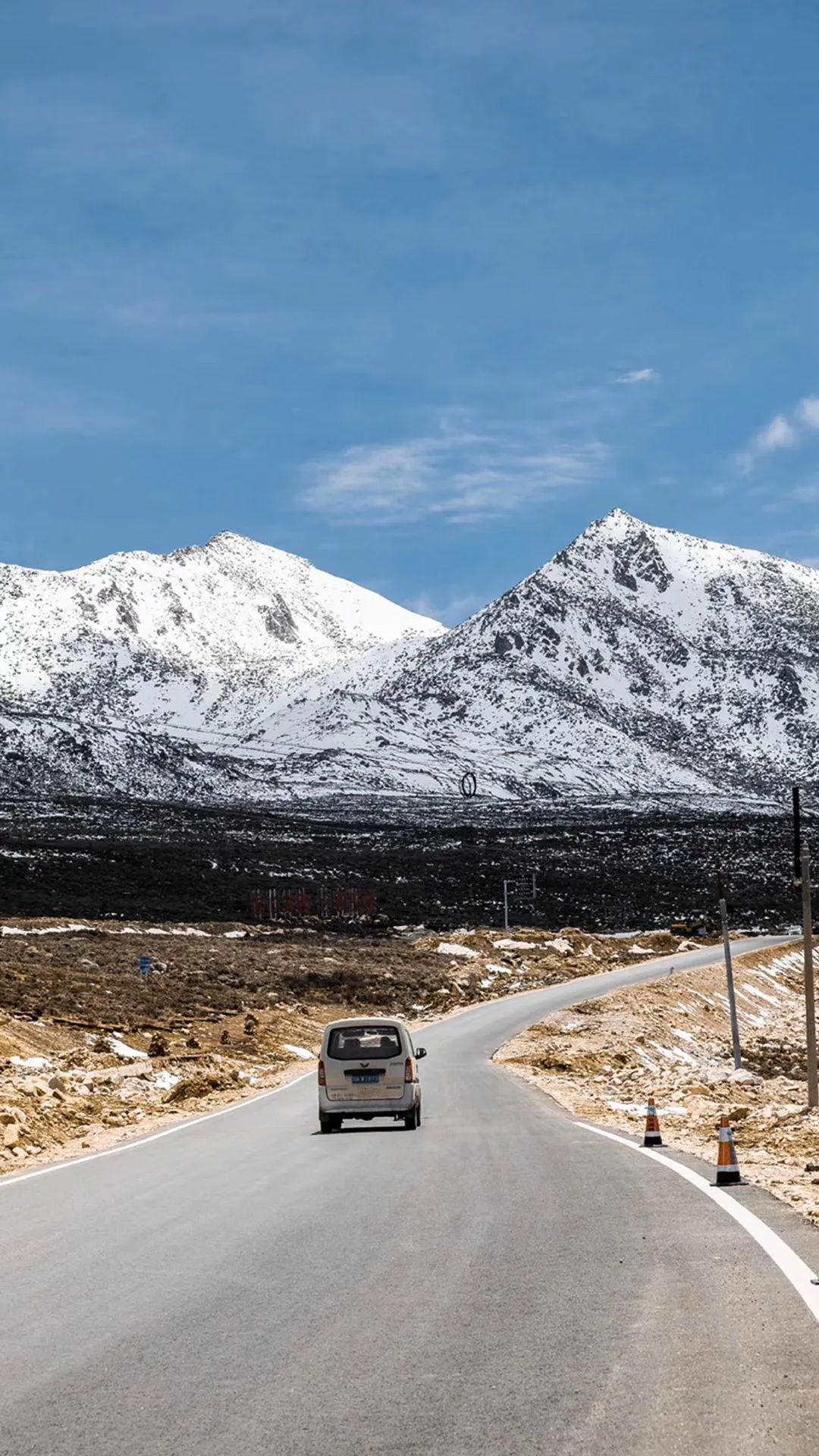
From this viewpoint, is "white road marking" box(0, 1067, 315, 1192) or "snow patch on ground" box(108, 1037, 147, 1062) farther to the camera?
"snow patch on ground" box(108, 1037, 147, 1062)

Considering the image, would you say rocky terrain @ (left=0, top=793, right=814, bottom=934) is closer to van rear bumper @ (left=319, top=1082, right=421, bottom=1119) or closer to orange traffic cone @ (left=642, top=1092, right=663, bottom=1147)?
van rear bumper @ (left=319, top=1082, right=421, bottom=1119)

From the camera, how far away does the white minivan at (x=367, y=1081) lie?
2238 cm

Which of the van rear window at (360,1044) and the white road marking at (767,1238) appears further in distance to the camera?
the van rear window at (360,1044)

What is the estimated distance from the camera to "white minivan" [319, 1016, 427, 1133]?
22.4 metres

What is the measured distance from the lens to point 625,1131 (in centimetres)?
2075

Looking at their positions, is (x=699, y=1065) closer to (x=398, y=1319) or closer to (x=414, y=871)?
(x=398, y=1319)

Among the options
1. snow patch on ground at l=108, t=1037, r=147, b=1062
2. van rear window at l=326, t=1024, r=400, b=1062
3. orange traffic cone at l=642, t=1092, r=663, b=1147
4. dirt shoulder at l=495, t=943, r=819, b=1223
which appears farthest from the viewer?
snow patch on ground at l=108, t=1037, r=147, b=1062

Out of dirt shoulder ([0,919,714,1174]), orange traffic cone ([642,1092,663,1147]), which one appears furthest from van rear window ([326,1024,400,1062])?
orange traffic cone ([642,1092,663,1147])

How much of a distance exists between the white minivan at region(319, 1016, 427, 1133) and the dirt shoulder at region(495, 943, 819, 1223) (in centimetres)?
291

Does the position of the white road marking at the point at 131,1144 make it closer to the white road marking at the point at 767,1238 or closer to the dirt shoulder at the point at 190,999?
the dirt shoulder at the point at 190,999

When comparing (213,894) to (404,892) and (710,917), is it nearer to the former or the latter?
(404,892)

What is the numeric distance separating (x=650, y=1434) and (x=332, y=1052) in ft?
55.4

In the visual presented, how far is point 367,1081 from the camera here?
22.5 meters

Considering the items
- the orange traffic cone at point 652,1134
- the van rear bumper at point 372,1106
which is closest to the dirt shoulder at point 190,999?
the van rear bumper at point 372,1106
